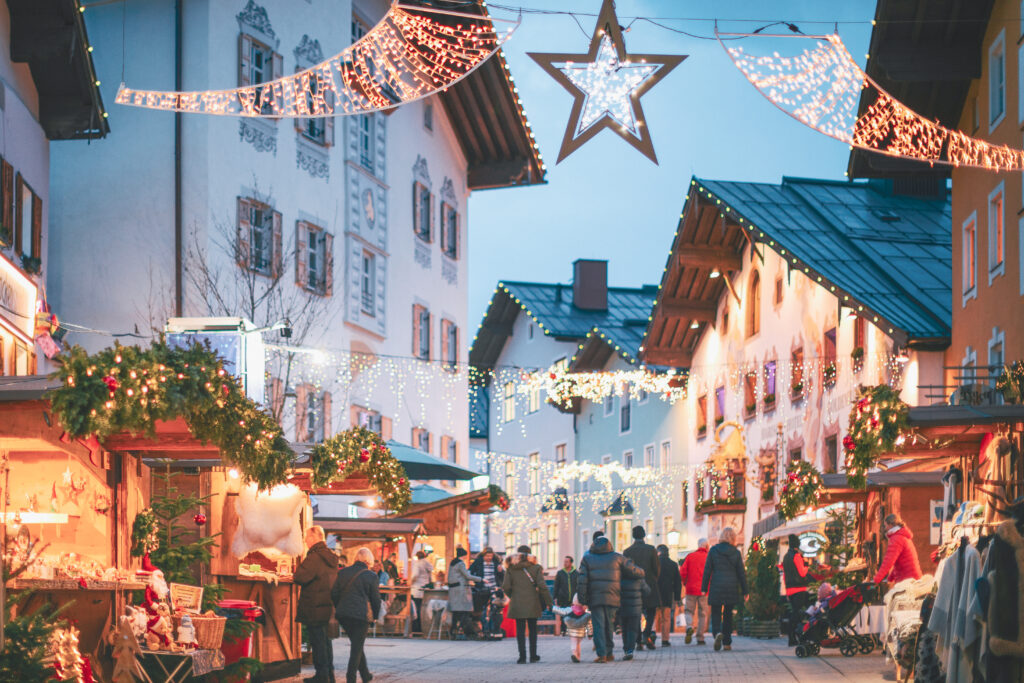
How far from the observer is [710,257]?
38.8 metres

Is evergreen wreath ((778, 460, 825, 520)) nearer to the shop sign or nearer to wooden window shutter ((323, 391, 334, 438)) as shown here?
wooden window shutter ((323, 391, 334, 438))

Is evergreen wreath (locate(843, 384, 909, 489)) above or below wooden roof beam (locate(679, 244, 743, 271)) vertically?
below

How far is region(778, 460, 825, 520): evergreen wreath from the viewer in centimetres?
2416

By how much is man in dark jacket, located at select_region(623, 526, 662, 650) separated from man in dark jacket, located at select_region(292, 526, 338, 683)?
732 centimetres

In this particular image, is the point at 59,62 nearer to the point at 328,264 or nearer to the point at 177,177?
the point at 177,177

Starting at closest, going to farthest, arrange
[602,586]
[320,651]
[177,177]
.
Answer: [320,651] → [602,586] → [177,177]

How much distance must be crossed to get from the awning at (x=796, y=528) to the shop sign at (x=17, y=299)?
1468 centimetres

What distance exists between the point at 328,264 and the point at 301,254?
2.85 feet

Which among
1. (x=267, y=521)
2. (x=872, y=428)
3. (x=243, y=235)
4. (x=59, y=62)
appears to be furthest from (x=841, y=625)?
(x=243, y=235)

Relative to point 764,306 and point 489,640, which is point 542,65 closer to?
point 489,640

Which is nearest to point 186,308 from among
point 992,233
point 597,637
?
point 597,637

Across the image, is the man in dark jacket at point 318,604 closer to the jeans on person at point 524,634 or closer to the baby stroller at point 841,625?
the jeans on person at point 524,634

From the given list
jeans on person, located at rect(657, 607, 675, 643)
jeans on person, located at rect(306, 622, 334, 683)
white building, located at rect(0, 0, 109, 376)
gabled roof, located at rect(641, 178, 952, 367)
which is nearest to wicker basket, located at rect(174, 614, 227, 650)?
jeans on person, located at rect(306, 622, 334, 683)

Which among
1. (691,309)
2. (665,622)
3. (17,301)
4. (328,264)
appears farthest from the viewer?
(691,309)
